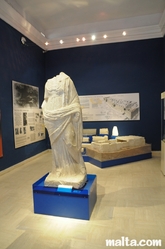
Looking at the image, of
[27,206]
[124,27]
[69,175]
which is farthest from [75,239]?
[124,27]

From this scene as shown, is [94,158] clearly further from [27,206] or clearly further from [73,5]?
[73,5]

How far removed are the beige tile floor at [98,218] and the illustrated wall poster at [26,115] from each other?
68.7 inches

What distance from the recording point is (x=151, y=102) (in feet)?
23.4

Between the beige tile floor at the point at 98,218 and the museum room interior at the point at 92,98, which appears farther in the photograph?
the museum room interior at the point at 92,98

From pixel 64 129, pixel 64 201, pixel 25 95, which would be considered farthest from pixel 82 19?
pixel 64 201

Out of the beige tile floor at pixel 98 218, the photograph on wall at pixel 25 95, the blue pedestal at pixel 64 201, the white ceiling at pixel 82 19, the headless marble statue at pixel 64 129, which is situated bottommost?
the beige tile floor at pixel 98 218

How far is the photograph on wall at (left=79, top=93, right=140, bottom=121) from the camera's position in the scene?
724 centimetres

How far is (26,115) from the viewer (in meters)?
6.36

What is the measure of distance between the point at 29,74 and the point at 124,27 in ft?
12.5

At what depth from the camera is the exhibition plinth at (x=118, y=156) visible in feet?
18.2

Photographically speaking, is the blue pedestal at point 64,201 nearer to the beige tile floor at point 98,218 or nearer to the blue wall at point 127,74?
the beige tile floor at point 98,218

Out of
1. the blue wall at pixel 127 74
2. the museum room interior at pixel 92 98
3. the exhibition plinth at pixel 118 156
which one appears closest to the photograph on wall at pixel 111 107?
the museum room interior at pixel 92 98

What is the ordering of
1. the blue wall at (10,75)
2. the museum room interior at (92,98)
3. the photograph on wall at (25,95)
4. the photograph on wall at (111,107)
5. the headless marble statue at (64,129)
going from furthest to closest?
the photograph on wall at (111,107)
the photograph on wall at (25,95)
the blue wall at (10,75)
the headless marble statue at (64,129)
the museum room interior at (92,98)

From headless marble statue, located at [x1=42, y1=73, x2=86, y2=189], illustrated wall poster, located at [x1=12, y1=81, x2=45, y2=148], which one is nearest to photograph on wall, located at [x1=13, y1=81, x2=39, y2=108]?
illustrated wall poster, located at [x1=12, y1=81, x2=45, y2=148]
